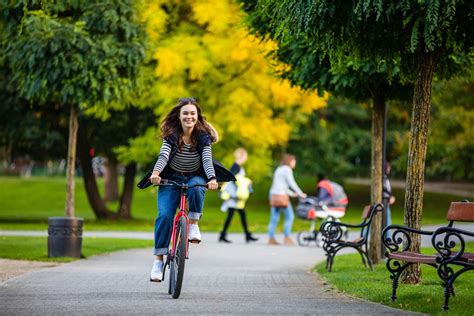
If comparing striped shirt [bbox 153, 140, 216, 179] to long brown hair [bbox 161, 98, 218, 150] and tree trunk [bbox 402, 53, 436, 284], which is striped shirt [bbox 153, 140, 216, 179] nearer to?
long brown hair [bbox 161, 98, 218, 150]

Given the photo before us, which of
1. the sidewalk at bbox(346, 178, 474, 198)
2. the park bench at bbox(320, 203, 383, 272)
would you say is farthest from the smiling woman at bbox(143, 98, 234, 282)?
the sidewalk at bbox(346, 178, 474, 198)

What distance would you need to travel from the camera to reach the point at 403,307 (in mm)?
10156

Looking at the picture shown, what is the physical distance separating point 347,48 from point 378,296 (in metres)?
2.62

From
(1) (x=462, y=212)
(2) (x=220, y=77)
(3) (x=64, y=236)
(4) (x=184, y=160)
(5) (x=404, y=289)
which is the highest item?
(2) (x=220, y=77)

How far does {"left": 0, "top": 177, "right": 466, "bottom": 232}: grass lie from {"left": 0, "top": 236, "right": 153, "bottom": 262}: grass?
10231mm

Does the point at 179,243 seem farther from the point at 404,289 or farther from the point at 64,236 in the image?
the point at 64,236

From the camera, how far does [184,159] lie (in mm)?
11312

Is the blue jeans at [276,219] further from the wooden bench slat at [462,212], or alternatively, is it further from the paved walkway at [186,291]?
the wooden bench slat at [462,212]

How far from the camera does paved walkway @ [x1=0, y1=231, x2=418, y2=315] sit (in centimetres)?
979

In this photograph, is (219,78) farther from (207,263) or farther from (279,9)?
(279,9)

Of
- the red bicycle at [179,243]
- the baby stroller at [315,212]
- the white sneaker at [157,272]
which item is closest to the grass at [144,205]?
the baby stroller at [315,212]

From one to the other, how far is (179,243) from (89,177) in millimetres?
24334

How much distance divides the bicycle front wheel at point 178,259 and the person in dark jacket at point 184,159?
0.30 m

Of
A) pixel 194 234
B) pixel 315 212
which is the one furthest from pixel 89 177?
pixel 194 234
